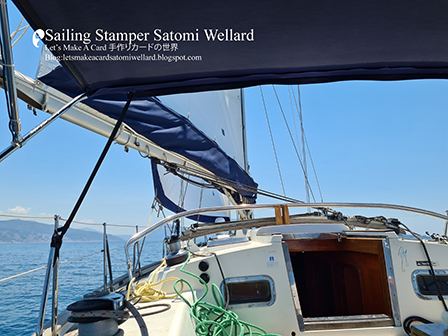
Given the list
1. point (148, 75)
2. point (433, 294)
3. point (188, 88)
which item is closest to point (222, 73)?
point (188, 88)

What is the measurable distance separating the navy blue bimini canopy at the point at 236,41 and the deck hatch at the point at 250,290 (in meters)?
1.47

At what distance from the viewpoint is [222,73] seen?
5.04 ft

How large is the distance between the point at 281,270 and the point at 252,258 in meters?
0.24

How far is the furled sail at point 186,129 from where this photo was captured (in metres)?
2.68

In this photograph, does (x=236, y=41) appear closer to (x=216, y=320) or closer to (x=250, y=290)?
(x=216, y=320)

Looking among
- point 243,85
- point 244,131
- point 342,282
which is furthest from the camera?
point 244,131

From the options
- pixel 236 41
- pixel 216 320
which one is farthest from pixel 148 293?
pixel 236 41

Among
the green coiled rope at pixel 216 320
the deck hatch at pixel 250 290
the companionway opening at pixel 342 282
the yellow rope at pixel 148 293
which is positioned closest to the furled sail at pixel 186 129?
the yellow rope at pixel 148 293

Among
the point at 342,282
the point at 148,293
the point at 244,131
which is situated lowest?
the point at 342,282

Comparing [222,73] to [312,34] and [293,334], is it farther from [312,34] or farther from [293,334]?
[293,334]

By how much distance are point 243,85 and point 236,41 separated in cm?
32

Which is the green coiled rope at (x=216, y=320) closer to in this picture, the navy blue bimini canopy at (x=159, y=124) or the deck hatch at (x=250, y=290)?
the deck hatch at (x=250, y=290)

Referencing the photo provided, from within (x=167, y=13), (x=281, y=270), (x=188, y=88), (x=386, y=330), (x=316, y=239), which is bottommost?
(x=386, y=330)

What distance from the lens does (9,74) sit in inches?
42.6
